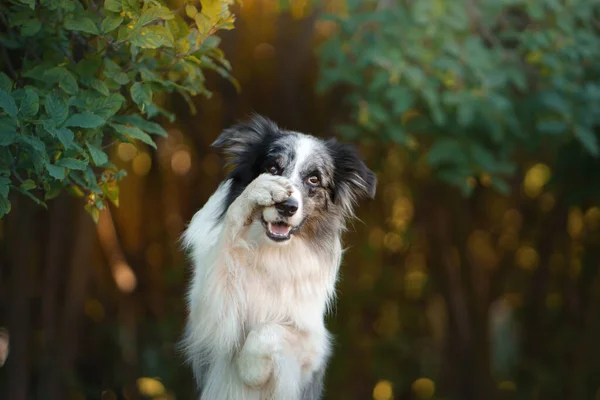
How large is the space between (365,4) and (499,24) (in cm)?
99

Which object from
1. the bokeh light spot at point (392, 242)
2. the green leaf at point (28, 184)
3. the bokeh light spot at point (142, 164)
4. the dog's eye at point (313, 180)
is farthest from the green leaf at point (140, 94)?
the bokeh light spot at point (392, 242)

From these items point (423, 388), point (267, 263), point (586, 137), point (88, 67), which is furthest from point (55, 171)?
point (423, 388)

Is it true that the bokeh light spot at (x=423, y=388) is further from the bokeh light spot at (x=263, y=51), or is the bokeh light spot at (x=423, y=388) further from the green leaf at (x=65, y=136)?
the green leaf at (x=65, y=136)

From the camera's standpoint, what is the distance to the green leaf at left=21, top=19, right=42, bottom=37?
10.7ft

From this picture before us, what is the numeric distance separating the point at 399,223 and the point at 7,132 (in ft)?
16.4

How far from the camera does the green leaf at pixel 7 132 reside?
2.88 meters

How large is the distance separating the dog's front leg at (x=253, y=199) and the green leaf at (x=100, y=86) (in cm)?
70

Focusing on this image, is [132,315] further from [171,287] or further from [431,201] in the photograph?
[431,201]

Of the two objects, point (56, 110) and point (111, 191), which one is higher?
point (56, 110)

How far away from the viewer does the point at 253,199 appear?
3365 millimetres

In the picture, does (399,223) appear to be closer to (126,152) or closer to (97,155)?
(126,152)

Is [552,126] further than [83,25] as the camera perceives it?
Yes

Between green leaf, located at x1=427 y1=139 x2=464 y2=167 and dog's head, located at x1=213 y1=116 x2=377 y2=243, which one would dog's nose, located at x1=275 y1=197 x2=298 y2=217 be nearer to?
dog's head, located at x1=213 y1=116 x2=377 y2=243

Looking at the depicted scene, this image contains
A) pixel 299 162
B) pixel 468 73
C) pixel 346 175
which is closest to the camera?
pixel 299 162
